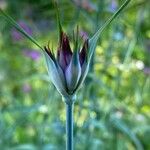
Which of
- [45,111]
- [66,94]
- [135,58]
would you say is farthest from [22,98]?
[66,94]

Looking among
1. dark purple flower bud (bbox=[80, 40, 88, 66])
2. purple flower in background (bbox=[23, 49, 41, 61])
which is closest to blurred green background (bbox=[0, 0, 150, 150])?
purple flower in background (bbox=[23, 49, 41, 61])

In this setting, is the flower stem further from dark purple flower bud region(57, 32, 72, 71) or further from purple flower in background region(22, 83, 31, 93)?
purple flower in background region(22, 83, 31, 93)

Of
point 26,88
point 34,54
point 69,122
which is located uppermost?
point 34,54

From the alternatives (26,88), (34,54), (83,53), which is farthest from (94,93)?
(26,88)

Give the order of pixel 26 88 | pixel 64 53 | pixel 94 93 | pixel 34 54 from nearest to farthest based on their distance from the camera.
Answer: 1. pixel 64 53
2. pixel 94 93
3. pixel 34 54
4. pixel 26 88

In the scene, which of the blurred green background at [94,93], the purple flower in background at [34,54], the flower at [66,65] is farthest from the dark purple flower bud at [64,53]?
the purple flower in background at [34,54]

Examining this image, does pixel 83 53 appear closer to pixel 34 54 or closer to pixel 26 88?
pixel 34 54

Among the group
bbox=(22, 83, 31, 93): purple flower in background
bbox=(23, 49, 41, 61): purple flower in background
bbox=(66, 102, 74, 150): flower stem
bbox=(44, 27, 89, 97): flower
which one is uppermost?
bbox=(23, 49, 41, 61): purple flower in background
